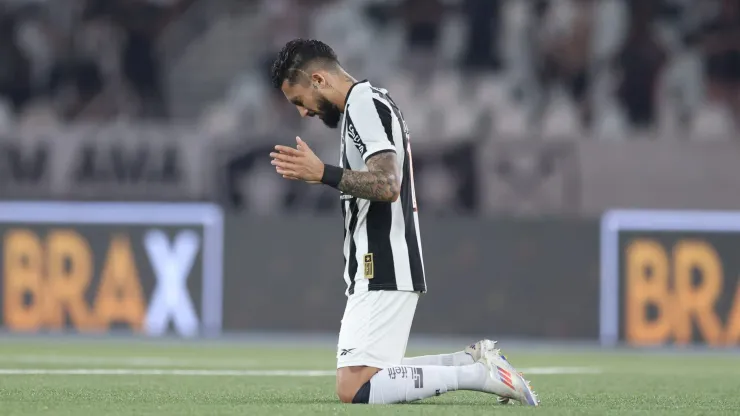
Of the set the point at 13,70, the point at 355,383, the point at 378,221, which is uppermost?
the point at 13,70

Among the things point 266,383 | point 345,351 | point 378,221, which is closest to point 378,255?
point 378,221

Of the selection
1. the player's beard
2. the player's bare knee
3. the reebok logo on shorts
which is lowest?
the player's bare knee

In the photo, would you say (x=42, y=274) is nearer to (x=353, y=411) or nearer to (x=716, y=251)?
(x=716, y=251)

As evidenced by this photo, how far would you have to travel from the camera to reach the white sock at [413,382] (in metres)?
5.53

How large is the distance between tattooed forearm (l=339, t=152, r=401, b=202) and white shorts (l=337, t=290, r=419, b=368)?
47cm

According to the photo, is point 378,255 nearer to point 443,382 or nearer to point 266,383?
point 443,382

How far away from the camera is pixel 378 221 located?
226 inches

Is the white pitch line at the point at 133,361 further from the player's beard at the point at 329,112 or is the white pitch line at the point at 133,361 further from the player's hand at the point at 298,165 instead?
the player's hand at the point at 298,165

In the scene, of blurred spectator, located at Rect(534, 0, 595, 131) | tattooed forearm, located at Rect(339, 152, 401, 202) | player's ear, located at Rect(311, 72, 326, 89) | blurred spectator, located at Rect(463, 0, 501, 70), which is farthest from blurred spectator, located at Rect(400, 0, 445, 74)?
tattooed forearm, located at Rect(339, 152, 401, 202)

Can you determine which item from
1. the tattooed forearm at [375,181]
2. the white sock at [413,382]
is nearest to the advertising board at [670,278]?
the white sock at [413,382]

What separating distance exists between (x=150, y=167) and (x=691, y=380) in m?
7.60

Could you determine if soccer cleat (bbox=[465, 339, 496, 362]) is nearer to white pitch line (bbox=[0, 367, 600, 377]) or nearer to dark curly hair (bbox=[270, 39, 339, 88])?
dark curly hair (bbox=[270, 39, 339, 88])

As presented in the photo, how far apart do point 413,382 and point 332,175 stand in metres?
0.93

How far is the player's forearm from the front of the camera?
5.38 m
